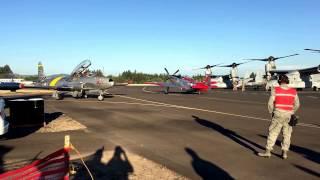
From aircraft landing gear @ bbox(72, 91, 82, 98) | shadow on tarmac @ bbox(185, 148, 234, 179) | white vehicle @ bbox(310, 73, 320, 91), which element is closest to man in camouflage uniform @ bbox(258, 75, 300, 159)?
shadow on tarmac @ bbox(185, 148, 234, 179)

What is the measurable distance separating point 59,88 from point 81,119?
1503 cm

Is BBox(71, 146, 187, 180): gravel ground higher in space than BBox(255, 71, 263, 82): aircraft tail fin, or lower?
lower

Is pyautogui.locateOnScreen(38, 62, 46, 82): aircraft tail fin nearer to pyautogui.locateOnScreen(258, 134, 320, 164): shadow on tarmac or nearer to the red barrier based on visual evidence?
pyautogui.locateOnScreen(258, 134, 320, 164): shadow on tarmac

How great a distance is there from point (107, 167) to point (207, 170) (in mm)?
2133

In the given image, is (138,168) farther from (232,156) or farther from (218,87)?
(218,87)

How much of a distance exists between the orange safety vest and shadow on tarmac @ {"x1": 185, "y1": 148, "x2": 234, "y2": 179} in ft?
7.45

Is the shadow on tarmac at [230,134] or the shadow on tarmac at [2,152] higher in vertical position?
the shadow on tarmac at [230,134]

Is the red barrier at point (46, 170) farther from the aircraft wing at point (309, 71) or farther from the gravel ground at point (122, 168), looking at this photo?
the aircraft wing at point (309, 71)

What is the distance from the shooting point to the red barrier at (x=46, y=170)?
4.12 m

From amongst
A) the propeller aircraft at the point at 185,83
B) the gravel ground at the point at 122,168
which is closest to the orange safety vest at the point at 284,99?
the gravel ground at the point at 122,168

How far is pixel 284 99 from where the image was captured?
857 cm

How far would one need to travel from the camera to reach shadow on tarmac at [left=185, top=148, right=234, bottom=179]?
702 centimetres

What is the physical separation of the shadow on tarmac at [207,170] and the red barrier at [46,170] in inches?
136

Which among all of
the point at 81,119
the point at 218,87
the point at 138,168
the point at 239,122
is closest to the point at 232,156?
the point at 138,168
